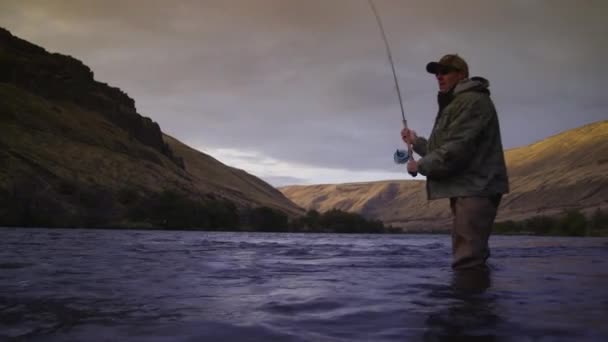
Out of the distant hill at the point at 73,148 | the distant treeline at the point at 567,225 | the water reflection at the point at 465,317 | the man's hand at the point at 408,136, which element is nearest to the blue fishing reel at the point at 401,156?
the man's hand at the point at 408,136

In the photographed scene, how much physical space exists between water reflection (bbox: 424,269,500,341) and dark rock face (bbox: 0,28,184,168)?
17332 centimetres

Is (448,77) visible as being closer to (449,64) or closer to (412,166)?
(449,64)

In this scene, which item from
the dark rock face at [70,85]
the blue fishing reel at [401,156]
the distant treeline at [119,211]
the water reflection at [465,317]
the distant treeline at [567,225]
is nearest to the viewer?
the water reflection at [465,317]

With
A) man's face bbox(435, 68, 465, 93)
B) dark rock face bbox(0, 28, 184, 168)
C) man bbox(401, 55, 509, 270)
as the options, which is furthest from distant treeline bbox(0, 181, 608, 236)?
man bbox(401, 55, 509, 270)

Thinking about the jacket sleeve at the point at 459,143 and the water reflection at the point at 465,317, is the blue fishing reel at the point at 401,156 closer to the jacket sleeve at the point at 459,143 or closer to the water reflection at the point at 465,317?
the jacket sleeve at the point at 459,143

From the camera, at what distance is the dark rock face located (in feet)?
518

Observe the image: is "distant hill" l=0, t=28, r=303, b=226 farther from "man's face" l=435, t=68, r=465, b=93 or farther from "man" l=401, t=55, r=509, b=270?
"man" l=401, t=55, r=509, b=270

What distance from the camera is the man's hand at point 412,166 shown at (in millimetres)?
6981

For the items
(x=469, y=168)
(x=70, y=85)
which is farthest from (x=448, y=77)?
(x=70, y=85)

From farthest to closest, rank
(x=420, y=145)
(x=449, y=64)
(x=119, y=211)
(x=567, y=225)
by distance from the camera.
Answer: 1. (x=119, y=211)
2. (x=567, y=225)
3. (x=420, y=145)
4. (x=449, y=64)

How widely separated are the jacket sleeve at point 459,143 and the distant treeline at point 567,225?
9249 cm

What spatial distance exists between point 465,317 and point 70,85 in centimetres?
18749

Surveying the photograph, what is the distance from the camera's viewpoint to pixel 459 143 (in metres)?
6.65

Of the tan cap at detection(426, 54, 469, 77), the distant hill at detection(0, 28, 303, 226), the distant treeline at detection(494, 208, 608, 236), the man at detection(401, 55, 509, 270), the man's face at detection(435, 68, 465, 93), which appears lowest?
the distant treeline at detection(494, 208, 608, 236)
